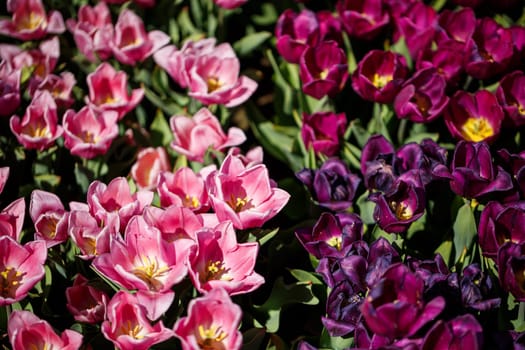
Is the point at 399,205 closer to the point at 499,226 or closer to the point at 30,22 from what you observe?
the point at 499,226

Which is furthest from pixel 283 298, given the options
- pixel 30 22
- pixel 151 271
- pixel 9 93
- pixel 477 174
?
pixel 30 22

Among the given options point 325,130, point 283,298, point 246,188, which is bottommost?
point 283,298

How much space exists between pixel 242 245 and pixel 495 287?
2.08ft

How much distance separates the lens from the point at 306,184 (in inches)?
79.2

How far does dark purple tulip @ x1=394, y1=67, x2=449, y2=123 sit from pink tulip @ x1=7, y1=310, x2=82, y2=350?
115 cm

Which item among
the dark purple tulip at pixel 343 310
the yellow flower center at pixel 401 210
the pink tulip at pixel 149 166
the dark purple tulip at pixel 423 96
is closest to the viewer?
the dark purple tulip at pixel 343 310

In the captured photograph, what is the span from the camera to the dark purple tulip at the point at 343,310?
62.4 inches

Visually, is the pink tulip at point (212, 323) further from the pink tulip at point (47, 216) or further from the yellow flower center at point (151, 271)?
the pink tulip at point (47, 216)

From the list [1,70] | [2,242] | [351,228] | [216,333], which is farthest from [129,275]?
[1,70]

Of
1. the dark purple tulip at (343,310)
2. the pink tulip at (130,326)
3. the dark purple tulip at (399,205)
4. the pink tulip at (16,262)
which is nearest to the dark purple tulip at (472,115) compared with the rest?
the dark purple tulip at (399,205)

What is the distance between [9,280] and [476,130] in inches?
56.5

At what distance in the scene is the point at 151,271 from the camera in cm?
165

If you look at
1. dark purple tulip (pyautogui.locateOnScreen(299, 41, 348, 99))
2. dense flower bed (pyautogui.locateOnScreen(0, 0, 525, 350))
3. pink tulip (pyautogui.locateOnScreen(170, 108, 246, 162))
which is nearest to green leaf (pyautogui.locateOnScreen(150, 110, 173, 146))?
dense flower bed (pyautogui.locateOnScreen(0, 0, 525, 350))

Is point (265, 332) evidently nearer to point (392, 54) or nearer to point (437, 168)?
point (437, 168)
